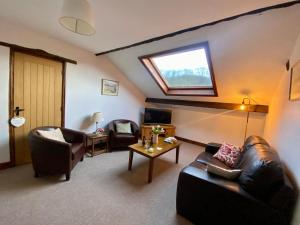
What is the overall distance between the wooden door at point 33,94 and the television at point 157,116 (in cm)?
252

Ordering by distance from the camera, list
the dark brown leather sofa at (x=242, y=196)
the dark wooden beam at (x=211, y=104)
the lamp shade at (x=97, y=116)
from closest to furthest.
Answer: the dark brown leather sofa at (x=242, y=196) < the dark wooden beam at (x=211, y=104) < the lamp shade at (x=97, y=116)

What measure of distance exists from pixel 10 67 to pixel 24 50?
0.37 metres

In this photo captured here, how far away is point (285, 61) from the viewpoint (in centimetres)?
253

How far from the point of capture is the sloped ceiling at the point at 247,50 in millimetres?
2082

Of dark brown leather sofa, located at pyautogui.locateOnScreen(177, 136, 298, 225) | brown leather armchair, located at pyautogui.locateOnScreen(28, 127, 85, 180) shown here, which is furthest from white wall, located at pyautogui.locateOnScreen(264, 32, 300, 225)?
brown leather armchair, located at pyautogui.locateOnScreen(28, 127, 85, 180)

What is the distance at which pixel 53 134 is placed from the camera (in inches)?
110

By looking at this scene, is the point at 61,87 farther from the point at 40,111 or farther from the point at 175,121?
the point at 175,121

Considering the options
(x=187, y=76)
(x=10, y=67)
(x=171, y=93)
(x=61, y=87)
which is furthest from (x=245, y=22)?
(x=10, y=67)

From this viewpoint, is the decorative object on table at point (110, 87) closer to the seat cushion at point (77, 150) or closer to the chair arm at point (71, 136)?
the chair arm at point (71, 136)

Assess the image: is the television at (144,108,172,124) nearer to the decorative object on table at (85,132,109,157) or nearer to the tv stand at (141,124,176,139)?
the tv stand at (141,124,176,139)

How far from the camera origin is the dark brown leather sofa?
1.38 m

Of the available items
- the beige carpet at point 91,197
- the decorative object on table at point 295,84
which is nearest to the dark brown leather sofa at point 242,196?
the beige carpet at point 91,197

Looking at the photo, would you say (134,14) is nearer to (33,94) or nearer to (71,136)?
(33,94)

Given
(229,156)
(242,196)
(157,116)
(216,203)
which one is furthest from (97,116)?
(242,196)
